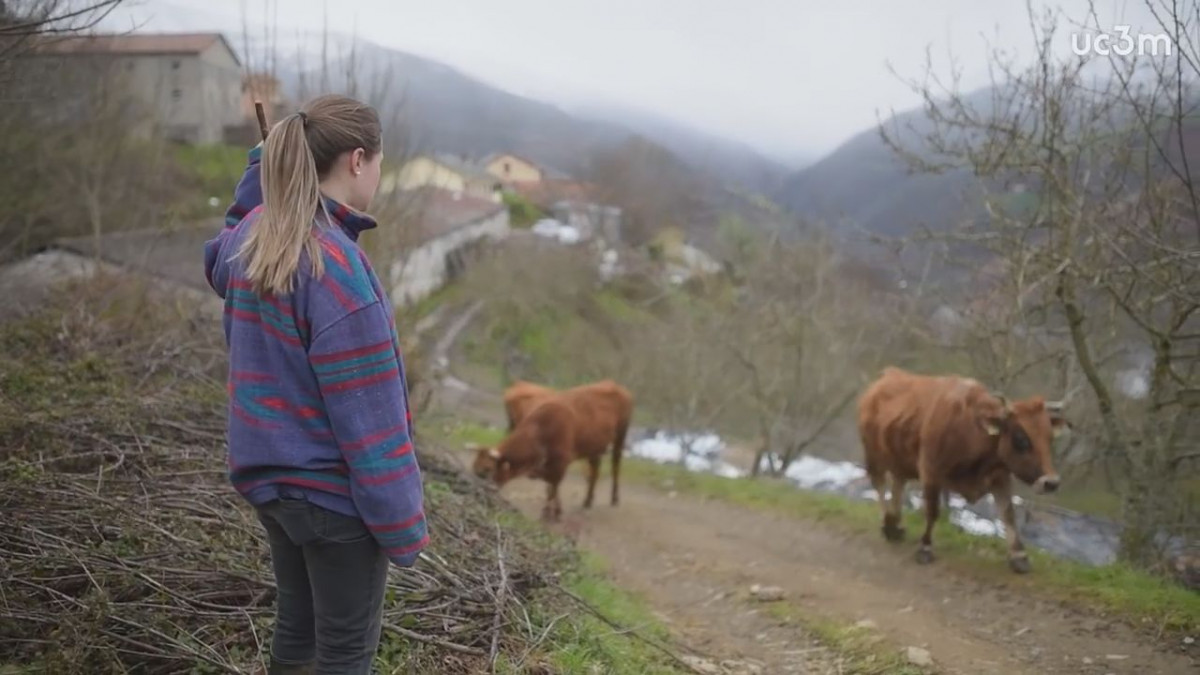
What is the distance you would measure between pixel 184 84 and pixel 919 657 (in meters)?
33.6

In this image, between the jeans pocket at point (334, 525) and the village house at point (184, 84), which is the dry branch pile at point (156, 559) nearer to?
the jeans pocket at point (334, 525)

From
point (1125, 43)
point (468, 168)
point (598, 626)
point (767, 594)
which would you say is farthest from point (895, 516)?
point (468, 168)

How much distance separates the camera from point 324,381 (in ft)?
8.23

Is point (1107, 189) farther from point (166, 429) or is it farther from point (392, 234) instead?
point (392, 234)

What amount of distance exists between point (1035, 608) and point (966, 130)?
452cm

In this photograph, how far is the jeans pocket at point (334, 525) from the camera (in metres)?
2.58

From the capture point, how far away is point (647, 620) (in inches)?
259

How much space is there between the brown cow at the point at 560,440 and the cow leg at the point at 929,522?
14.2ft

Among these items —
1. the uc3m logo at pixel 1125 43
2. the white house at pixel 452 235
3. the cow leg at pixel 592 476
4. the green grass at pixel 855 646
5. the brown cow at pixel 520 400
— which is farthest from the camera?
the white house at pixel 452 235

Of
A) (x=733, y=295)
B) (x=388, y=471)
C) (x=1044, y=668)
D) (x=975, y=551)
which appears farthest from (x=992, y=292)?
(x=733, y=295)

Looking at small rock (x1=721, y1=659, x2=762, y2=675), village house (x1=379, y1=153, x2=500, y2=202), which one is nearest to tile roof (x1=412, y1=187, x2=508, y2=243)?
village house (x1=379, y1=153, x2=500, y2=202)

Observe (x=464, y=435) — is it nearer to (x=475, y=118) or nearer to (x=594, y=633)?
(x=594, y=633)

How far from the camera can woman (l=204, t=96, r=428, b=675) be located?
8.23 feet

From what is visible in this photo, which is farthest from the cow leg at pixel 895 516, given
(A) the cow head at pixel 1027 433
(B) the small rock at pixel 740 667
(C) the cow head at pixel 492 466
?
(C) the cow head at pixel 492 466
